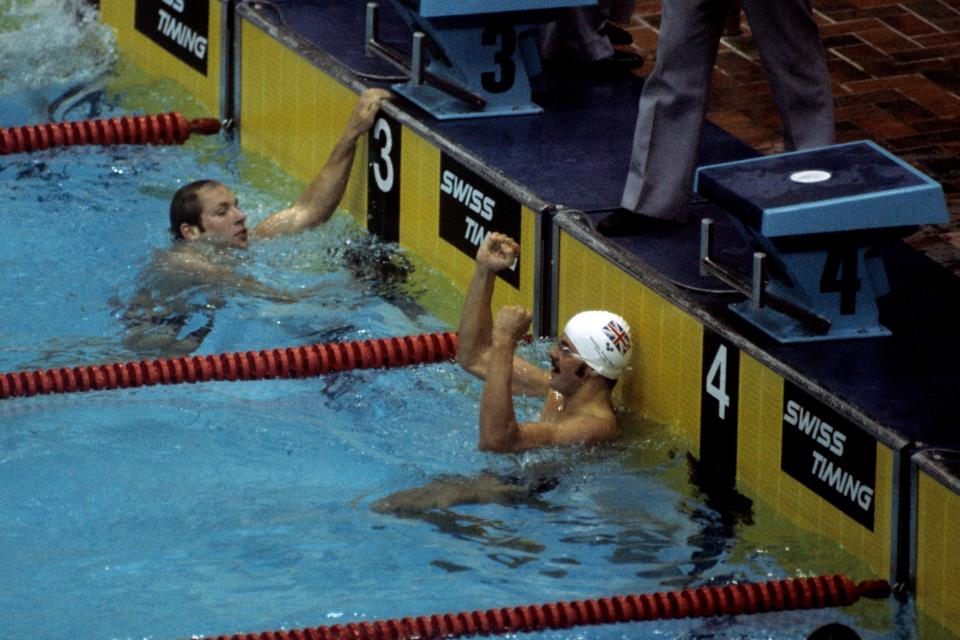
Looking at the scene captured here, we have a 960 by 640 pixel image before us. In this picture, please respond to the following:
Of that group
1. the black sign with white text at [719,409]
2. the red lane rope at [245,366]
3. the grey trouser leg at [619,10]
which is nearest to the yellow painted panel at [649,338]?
the black sign with white text at [719,409]

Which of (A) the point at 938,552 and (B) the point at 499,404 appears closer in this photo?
(A) the point at 938,552

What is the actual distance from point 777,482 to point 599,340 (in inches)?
21.6

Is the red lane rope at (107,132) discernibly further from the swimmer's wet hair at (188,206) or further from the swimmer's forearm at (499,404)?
the swimmer's forearm at (499,404)

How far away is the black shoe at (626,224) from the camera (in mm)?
5098

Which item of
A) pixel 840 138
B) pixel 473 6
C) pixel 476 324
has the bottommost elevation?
pixel 476 324

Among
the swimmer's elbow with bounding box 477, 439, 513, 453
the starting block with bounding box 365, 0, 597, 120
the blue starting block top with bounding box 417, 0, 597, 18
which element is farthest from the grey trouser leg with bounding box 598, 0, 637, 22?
the swimmer's elbow with bounding box 477, 439, 513, 453

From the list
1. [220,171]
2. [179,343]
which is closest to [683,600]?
[179,343]

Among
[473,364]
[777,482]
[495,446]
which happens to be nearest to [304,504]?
[495,446]

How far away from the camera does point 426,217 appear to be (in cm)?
594

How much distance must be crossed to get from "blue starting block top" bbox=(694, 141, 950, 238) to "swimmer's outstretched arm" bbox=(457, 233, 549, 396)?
1.66 feet

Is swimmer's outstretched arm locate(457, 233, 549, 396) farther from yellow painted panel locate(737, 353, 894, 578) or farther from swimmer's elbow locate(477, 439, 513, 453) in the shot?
yellow painted panel locate(737, 353, 894, 578)

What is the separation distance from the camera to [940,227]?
576cm

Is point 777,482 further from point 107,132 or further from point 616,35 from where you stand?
point 107,132

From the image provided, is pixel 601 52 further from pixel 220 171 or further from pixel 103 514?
pixel 103 514
